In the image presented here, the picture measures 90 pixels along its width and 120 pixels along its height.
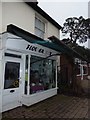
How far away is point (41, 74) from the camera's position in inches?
442

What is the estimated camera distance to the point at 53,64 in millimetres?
13070

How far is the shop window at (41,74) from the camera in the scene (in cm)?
1009

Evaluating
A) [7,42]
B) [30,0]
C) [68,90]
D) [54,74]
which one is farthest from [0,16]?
[68,90]

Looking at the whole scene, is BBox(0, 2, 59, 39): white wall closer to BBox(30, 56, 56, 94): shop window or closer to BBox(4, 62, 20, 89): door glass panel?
BBox(4, 62, 20, 89): door glass panel

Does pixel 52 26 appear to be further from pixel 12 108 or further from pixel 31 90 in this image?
pixel 12 108

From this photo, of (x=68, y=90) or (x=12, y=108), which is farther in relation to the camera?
(x=68, y=90)

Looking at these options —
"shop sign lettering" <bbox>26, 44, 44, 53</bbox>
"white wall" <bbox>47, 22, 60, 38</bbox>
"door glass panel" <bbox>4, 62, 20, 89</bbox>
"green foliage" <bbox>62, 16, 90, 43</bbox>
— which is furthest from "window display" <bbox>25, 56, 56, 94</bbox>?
"green foliage" <bbox>62, 16, 90, 43</bbox>

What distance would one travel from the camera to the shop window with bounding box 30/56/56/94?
33.1 feet

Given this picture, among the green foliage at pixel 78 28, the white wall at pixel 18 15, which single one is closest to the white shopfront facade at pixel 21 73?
the white wall at pixel 18 15

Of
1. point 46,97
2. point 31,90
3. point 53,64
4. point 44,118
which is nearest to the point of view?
point 44,118

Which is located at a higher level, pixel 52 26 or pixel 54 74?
pixel 52 26

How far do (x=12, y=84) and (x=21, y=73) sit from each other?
0.84 meters

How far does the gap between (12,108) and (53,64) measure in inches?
211

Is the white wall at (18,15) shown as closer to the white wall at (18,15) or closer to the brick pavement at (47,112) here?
the white wall at (18,15)
